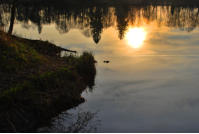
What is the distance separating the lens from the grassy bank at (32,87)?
9.13 m

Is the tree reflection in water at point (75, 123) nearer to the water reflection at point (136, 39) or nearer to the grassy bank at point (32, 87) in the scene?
the grassy bank at point (32, 87)

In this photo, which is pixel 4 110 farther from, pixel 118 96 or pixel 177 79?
pixel 177 79

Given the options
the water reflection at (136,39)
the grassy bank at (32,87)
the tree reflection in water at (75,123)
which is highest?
the water reflection at (136,39)

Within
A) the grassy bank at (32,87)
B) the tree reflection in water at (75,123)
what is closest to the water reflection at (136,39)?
the grassy bank at (32,87)

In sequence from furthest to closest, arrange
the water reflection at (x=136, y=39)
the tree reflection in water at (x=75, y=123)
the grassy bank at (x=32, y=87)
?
the water reflection at (x=136, y=39) → the tree reflection in water at (x=75, y=123) → the grassy bank at (x=32, y=87)

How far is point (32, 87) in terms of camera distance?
10945 mm

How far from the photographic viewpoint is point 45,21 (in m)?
62.2

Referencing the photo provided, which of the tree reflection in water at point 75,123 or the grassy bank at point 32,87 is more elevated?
the grassy bank at point 32,87

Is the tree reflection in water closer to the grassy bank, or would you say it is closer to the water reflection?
the grassy bank

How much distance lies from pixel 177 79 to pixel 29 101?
13.6 metres

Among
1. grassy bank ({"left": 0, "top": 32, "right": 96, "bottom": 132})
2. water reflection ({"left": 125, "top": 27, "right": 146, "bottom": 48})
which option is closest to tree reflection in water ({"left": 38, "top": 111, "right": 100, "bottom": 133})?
grassy bank ({"left": 0, "top": 32, "right": 96, "bottom": 132})

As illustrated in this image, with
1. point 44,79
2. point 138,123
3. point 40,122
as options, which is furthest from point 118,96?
point 40,122

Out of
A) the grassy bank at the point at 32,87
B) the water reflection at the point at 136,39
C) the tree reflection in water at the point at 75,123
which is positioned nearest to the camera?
the grassy bank at the point at 32,87

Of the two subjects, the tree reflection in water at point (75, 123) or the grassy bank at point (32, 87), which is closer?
the grassy bank at point (32, 87)
